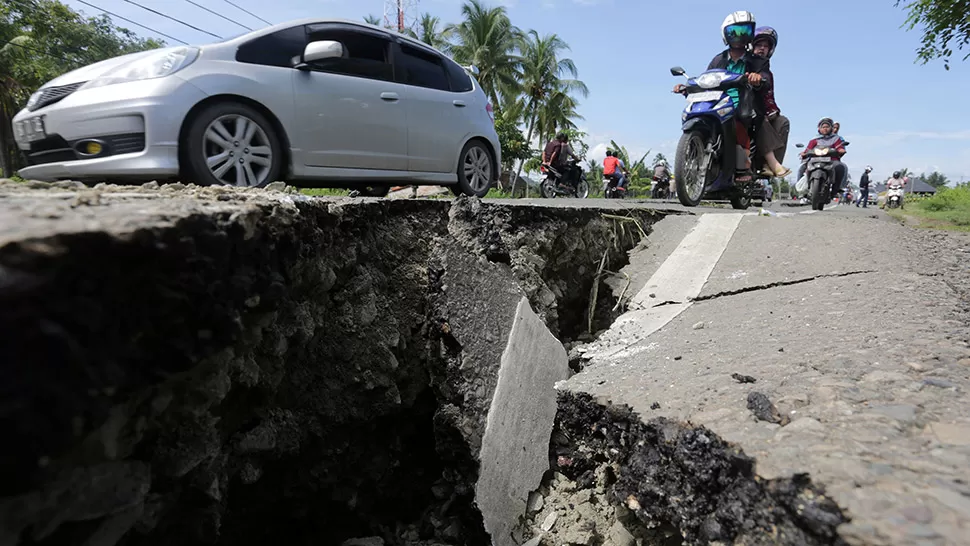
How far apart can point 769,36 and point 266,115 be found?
5.45 metres

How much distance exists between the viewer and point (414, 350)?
8.34ft

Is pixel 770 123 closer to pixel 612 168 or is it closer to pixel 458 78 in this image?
pixel 458 78

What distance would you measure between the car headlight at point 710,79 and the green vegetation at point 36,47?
54.1 feet

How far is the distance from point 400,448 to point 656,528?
4.99 feet

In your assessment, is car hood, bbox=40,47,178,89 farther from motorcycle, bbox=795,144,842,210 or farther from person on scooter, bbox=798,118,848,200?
person on scooter, bbox=798,118,848,200

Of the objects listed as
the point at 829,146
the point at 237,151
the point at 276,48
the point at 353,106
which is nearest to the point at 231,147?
the point at 237,151

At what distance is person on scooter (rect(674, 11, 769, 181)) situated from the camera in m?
5.60

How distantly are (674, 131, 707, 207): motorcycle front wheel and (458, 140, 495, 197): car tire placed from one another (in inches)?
73.4

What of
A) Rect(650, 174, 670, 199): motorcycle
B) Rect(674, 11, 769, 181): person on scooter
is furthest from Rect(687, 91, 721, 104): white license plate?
Rect(650, 174, 670, 199): motorcycle

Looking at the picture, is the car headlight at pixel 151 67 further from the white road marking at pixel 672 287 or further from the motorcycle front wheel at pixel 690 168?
the motorcycle front wheel at pixel 690 168

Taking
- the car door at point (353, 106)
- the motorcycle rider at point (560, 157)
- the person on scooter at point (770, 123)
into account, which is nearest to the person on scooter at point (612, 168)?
the motorcycle rider at point (560, 157)

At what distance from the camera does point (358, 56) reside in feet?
13.4

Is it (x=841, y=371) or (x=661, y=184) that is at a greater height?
(x=661, y=184)

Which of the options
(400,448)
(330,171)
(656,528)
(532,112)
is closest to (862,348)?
(656,528)
